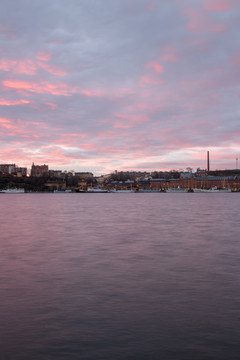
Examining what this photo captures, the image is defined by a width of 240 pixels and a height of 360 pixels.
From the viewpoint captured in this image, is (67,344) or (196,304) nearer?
(67,344)

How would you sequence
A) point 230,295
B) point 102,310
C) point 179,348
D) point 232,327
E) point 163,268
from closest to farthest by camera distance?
point 179,348 → point 232,327 → point 102,310 → point 230,295 → point 163,268

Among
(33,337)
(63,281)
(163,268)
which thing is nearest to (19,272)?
(63,281)

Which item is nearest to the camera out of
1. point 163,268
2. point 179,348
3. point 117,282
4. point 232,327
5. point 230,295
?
point 179,348

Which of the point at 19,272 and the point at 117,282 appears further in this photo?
the point at 19,272

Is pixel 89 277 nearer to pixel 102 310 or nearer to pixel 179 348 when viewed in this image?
pixel 102 310

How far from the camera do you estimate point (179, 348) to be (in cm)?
764

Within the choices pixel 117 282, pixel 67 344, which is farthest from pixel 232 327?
pixel 117 282

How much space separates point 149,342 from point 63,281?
249 inches

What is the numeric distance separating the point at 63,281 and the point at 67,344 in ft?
19.4

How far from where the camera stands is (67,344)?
7844mm

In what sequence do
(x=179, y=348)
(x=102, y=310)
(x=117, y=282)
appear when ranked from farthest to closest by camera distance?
(x=117, y=282)
(x=102, y=310)
(x=179, y=348)

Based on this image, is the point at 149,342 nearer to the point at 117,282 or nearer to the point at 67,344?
the point at 67,344

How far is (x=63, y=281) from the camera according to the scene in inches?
539

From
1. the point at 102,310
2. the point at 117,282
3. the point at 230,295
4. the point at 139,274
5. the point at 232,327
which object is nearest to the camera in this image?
the point at 232,327
